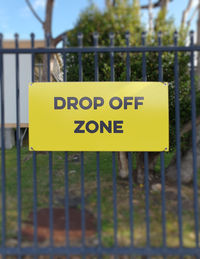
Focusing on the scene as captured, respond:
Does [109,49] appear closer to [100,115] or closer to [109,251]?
[100,115]

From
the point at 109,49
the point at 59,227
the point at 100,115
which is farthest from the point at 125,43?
the point at 59,227

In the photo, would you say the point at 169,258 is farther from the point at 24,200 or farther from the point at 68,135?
the point at 24,200

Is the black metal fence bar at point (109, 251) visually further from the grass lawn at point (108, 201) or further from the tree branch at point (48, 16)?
the tree branch at point (48, 16)

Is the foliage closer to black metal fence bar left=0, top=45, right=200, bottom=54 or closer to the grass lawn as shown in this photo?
the grass lawn

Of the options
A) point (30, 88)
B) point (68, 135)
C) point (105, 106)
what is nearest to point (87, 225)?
point (68, 135)

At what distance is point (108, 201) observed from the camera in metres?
3.98

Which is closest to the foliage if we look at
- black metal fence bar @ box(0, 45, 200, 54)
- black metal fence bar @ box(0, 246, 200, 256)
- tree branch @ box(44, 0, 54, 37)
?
tree branch @ box(44, 0, 54, 37)

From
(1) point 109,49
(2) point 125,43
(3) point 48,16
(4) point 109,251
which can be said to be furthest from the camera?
(3) point 48,16

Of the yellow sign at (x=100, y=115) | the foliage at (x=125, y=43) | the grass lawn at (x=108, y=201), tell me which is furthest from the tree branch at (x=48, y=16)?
the yellow sign at (x=100, y=115)

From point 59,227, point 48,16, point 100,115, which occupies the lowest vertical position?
point 59,227

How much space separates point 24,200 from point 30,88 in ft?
8.52

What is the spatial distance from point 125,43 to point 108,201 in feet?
16.0

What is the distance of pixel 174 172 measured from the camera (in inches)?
173

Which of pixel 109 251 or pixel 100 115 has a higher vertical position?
pixel 100 115
